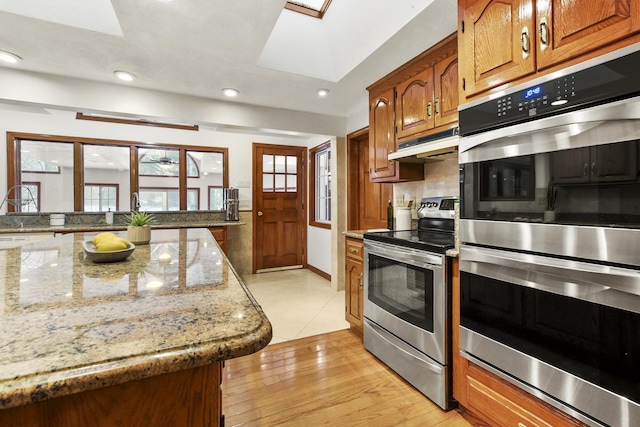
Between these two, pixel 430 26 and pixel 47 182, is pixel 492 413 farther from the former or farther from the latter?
pixel 47 182

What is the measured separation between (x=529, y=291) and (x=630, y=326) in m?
0.31

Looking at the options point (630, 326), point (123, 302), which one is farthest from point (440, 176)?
point (123, 302)

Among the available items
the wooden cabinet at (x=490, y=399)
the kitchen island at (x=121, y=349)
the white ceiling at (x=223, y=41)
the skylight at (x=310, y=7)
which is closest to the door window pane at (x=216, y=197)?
the white ceiling at (x=223, y=41)

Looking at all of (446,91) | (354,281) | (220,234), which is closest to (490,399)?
(354,281)

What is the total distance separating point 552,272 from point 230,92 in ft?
9.27

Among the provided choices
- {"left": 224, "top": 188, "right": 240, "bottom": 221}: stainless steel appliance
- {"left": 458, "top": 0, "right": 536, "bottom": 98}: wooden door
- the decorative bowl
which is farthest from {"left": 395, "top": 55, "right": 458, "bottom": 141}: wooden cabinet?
{"left": 224, "top": 188, "right": 240, "bottom": 221}: stainless steel appliance

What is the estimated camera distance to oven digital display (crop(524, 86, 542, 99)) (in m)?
1.20

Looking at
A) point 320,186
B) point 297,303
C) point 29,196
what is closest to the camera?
point 297,303

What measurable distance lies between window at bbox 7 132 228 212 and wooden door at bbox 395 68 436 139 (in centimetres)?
303

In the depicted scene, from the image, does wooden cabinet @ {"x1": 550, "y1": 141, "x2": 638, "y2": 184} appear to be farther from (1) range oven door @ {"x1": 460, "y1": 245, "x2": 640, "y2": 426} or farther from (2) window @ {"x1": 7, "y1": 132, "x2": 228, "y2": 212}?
(2) window @ {"x1": 7, "y1": 132, "x2": 228, "y2": 212}

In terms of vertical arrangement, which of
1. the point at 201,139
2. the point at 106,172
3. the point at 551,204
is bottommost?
the point at 551,204

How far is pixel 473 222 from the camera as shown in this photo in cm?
146

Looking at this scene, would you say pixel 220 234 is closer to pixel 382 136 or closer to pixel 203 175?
pixel 203 175

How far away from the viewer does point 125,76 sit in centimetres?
248
